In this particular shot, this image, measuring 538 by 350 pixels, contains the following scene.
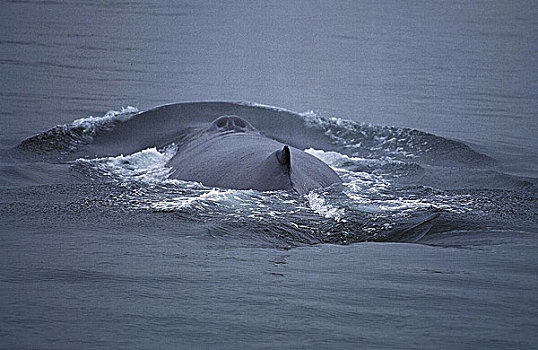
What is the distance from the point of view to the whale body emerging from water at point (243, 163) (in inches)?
339

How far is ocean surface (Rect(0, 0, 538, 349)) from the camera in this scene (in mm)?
4730

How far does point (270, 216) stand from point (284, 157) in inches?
39.4

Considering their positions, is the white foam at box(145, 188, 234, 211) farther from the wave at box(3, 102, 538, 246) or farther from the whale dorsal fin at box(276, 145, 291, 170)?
the whale dorsal fin at box(276, 145, 291, 170)

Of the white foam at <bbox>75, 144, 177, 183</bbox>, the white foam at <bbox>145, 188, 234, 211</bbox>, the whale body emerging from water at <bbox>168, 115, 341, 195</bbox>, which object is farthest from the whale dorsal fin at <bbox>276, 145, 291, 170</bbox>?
the white foam at <bbox>75, 144, 177, 183</bbox>

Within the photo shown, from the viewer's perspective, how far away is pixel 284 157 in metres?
8.49

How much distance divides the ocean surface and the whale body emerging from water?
8.2 inches

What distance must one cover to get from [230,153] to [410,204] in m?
2.32

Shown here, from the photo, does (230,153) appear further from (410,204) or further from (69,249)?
(69,249)

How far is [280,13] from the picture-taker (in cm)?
6019

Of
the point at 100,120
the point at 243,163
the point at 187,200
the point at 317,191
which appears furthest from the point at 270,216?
the point at 100,120

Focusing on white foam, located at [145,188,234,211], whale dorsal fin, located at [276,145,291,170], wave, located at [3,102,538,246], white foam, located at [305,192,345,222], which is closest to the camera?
wave, located at [3,102,538,246]

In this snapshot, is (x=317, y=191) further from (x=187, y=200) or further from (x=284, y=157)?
(x=187, y=200)

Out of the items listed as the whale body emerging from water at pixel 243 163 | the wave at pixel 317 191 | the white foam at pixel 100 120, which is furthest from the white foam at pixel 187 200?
the white foam at pixel 100 120

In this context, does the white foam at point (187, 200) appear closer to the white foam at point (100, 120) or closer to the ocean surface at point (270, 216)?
the ocean surface at point (270, 216)
